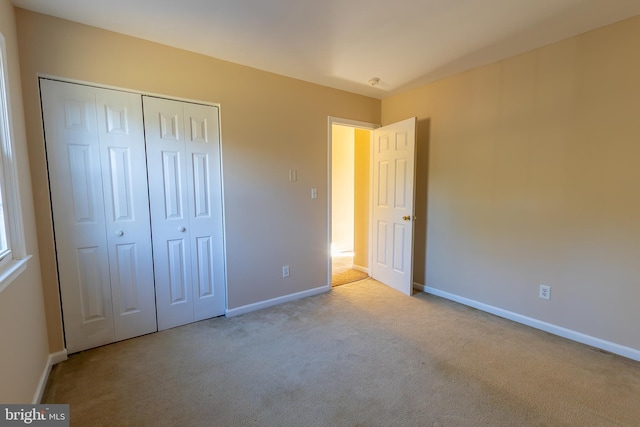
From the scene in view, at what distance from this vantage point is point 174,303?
251 centimetres

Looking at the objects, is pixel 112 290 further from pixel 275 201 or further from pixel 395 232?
pixel 395 232

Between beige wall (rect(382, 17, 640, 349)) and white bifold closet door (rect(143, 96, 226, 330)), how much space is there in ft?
7.80

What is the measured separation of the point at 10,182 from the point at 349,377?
7.52 feet

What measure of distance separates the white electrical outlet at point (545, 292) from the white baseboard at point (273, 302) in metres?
2.08

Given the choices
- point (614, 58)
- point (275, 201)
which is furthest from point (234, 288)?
point (614, 58)

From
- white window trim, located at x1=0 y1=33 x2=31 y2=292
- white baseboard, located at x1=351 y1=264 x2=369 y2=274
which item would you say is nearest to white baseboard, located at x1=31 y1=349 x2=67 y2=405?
white window trim, located at x1=0 y1=33 x2=31 y2=292

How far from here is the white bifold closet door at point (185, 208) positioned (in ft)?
7.64

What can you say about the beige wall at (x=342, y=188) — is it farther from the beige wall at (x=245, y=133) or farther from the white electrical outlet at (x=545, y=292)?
the white electrical outlet at (x=545, y=292)

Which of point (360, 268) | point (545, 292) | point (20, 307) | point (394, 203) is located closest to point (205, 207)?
point (20, 307)

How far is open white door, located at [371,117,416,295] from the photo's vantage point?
3152 mm

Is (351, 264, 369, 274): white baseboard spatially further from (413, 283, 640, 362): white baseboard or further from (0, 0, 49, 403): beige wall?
(0, 0, 49, 403): beige wall

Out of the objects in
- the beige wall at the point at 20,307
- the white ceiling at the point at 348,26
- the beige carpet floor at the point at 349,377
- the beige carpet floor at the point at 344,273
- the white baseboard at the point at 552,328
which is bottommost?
the beige carpet floor at the point at 349,377

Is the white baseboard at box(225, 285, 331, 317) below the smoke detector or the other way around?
below

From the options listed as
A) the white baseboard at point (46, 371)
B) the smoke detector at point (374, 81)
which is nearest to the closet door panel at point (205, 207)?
the white baseboard at point (46, 371)
